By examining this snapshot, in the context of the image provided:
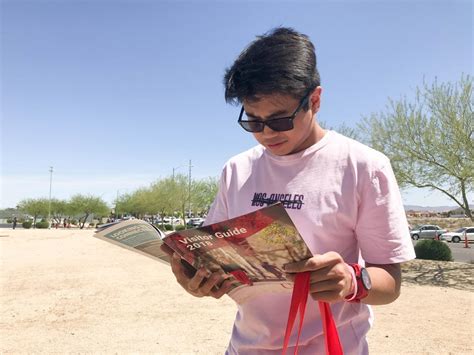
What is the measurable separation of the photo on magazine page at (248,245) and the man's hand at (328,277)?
0.03 m

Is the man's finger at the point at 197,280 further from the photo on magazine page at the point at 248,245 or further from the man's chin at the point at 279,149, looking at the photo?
the man's chin at the point at 279,149

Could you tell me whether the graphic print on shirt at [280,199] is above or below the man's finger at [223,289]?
above

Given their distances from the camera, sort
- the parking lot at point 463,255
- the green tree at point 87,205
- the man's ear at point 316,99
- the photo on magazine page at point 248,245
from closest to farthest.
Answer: the photo on magazine page at point 248,245 → the man's ear at point 316,99 → the parking lot at point 463,255 → the green tree at point 87,205

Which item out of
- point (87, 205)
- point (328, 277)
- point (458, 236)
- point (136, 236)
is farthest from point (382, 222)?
point (87, 205)

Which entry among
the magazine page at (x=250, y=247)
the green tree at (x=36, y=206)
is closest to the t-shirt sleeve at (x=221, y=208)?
the magazine page at (x=250, y=247)

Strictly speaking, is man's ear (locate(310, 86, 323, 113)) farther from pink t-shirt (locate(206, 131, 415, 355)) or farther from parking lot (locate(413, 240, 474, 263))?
parking lot (locate(413, 240, 474, 263))

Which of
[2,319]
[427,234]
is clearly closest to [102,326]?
[2,319]

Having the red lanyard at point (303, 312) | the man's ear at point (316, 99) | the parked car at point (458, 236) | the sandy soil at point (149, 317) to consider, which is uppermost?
the man's ear at point (316, 99)

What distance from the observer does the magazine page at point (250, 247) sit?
1.02m

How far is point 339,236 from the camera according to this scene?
1352mm

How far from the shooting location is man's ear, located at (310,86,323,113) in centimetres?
149

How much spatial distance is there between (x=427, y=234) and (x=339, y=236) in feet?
121

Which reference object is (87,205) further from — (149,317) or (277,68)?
(277,68)

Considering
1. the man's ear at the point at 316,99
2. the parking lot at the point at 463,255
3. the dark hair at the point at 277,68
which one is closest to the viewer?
the dark hair at the point at 277,68
